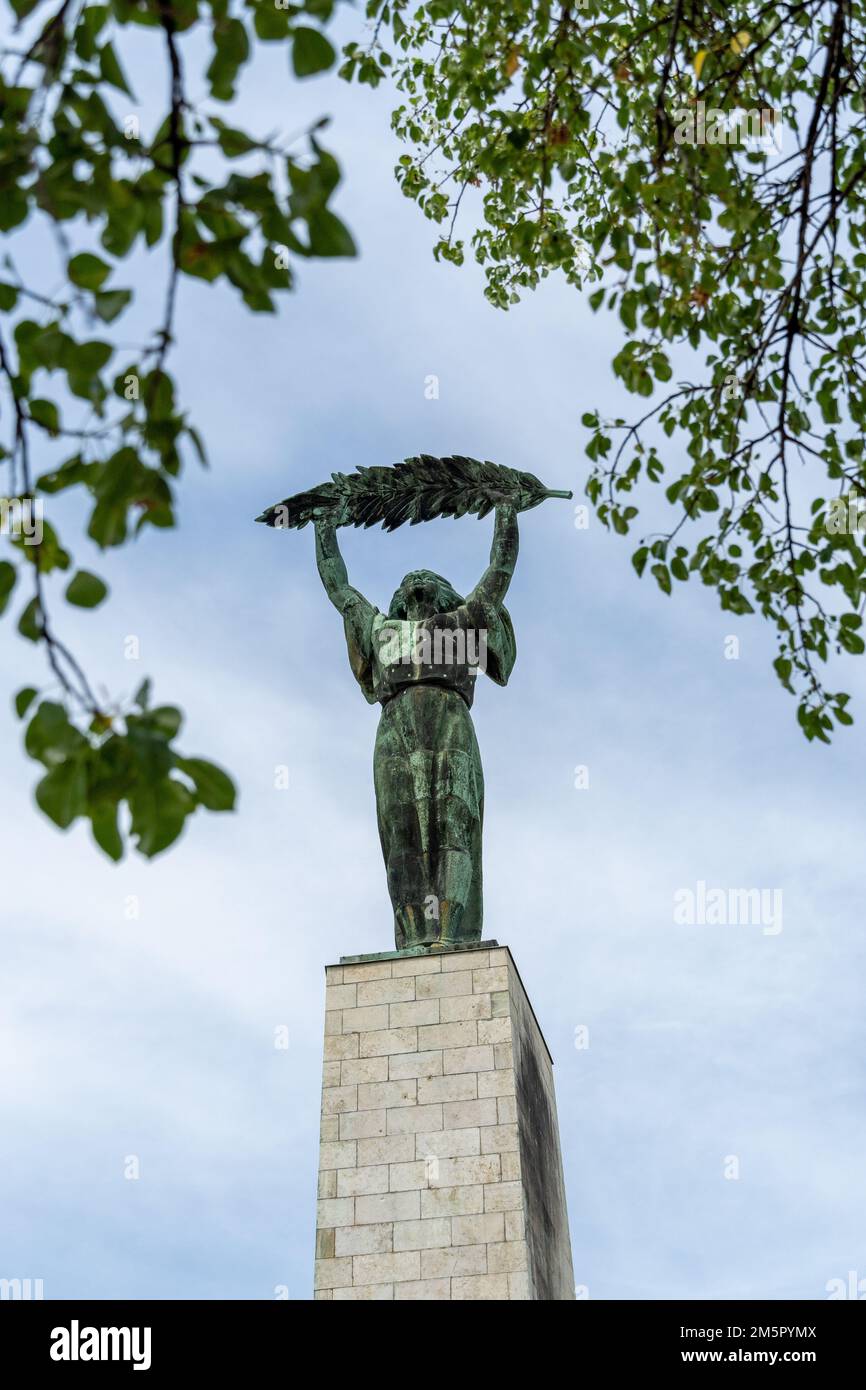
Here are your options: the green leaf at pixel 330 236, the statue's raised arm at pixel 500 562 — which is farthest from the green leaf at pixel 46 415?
the statue's raised arm at pixel 500 562

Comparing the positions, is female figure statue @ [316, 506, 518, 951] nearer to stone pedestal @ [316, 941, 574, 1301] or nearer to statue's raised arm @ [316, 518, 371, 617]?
statue's raised arm @ [316, 518, 371, 617]

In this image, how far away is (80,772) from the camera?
13.3 ft

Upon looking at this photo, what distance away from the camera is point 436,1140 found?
1141cm

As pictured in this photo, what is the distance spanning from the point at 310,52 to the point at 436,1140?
28.3 ft

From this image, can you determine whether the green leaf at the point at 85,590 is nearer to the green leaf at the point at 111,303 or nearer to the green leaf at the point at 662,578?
the green leaf at the point at 111,303

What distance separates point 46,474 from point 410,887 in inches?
337

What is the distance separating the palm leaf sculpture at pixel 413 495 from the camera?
14258mm

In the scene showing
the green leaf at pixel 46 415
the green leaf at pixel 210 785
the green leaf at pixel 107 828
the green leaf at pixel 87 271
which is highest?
the green leaf at pixel 46 415

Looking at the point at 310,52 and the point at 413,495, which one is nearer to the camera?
the point at 310,52

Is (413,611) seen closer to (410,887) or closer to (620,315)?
(410,887)

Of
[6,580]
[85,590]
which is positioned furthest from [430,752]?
[85,590]

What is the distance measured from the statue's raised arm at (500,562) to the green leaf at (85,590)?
9693mm

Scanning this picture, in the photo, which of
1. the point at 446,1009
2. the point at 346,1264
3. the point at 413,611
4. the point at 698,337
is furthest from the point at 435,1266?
the point at 698,337

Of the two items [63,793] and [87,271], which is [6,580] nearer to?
[63,793]
